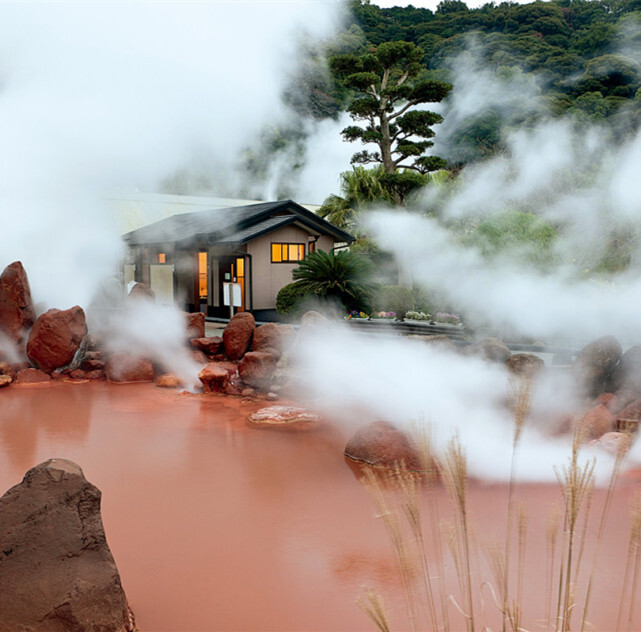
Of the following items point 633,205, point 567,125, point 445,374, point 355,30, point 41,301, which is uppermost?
point 355,30

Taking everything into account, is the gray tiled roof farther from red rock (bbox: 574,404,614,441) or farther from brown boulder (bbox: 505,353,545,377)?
red rock (bbox: 574,404,614,441)

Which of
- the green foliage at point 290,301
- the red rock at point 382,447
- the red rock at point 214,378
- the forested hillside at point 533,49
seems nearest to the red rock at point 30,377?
the red rock at point 214,378

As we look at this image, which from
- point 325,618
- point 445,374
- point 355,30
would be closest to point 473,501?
point 325,618

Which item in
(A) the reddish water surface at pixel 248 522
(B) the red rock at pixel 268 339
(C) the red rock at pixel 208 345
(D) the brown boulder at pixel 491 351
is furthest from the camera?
(C) the red rock at pixel 208 345

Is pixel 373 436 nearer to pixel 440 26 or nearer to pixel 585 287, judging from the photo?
pixel 585 287

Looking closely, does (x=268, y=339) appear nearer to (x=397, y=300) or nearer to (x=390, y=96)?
(x=397, y=300)

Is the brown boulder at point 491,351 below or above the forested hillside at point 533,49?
below

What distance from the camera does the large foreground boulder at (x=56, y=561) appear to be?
319 cm

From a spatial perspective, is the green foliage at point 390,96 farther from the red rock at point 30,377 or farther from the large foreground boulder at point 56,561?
the large foreground boulder at point 56,561

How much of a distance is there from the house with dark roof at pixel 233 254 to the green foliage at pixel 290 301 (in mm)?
1115

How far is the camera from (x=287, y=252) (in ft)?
63.3

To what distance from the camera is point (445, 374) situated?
883cm

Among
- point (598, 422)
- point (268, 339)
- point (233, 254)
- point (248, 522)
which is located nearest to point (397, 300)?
point (233, 254)

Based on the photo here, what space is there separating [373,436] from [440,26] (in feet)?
132
